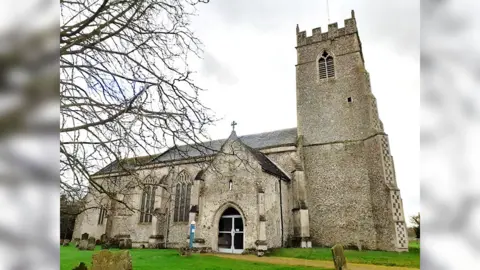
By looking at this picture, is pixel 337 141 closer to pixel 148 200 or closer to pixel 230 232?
pixel 230 232

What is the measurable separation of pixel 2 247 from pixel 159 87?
0.88 m

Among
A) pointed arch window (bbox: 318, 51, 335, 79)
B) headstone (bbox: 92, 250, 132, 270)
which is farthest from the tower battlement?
headstone (bbox: 92, 250, 132, 270)

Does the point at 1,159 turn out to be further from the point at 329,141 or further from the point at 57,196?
the point at 329,141

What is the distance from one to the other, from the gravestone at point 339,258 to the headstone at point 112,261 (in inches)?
44.2

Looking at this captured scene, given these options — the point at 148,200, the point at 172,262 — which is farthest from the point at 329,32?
the point at 172,262

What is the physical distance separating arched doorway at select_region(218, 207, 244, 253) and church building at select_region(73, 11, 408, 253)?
0.01m

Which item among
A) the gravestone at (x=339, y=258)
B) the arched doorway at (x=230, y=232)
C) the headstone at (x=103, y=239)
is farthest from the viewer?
the arched doorway at (x=230, y=232)

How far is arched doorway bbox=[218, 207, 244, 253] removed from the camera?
245 cm

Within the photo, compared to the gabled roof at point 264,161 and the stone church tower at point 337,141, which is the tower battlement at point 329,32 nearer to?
the stone church tower at point 337,141

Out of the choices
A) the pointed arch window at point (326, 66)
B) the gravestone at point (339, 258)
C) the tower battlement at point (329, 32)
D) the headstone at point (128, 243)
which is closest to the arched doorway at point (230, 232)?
the headstone at point (128, 243)

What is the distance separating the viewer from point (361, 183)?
4.09 meters

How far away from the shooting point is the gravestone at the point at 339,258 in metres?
1.65

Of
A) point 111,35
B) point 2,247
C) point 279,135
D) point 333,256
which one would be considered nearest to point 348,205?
point 279,135

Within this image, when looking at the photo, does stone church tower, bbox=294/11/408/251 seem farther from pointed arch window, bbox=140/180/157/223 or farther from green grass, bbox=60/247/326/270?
pointed arch window, bbox=140/180/157/223
